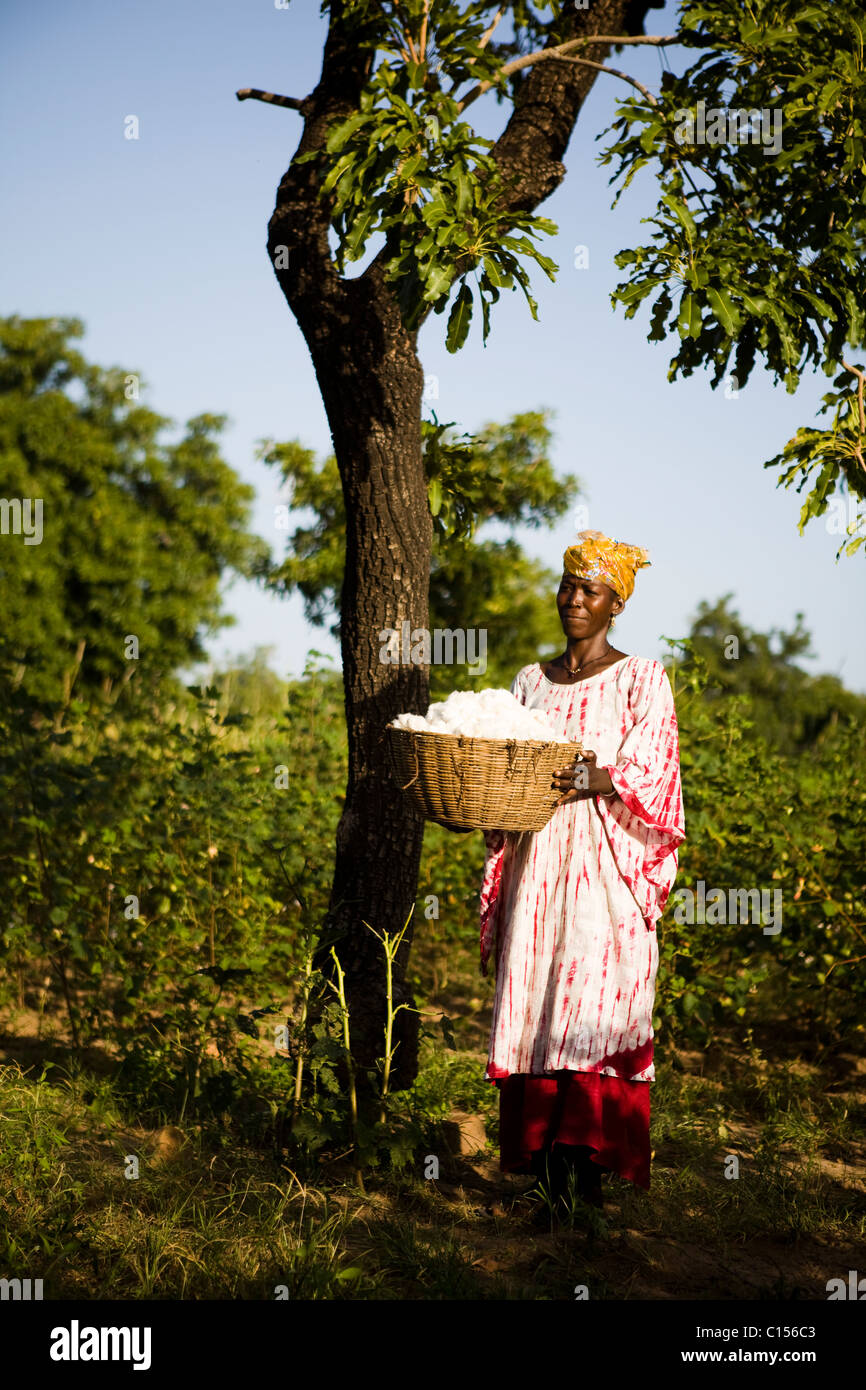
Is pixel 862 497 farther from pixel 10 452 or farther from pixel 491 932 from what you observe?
pixel 10 452

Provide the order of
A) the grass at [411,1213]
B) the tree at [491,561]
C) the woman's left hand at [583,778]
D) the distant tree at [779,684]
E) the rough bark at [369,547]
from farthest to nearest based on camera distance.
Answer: the distant tree at [779,684], the tree at [491,561], the rough bark at [369,547], the woman's left hand at [583,778], the grass at [411,1213]

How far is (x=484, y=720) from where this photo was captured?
3.17 m

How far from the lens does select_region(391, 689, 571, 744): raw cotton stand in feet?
10.3

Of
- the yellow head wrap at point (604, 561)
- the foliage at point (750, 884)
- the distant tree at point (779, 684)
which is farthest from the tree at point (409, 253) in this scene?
the distant tree at point (779, 684)

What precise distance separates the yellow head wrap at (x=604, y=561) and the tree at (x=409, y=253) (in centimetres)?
65

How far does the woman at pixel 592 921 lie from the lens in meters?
3.46

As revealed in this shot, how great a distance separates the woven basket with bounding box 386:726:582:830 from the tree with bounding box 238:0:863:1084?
67 centimetres

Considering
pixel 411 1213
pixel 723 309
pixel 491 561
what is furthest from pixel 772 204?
pixel 491 561

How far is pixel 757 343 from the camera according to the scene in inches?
154

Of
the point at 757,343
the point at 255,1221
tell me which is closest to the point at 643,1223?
the point at 255,1221

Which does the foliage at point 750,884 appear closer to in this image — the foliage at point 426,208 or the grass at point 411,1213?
the grass at point 411,1213

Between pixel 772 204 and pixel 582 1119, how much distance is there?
3115 millimetres
